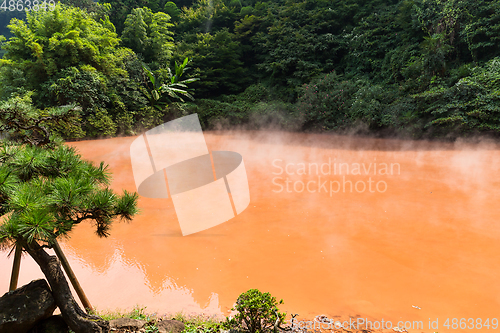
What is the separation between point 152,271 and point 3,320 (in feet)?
4.98

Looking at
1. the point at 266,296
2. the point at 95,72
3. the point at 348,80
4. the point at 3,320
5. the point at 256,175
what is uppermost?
the point at 95,72

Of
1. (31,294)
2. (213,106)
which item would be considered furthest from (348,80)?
(31,294)

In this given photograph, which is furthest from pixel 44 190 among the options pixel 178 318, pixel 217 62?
pixel 217 62

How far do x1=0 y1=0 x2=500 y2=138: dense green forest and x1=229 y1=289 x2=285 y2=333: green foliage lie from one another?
627cm

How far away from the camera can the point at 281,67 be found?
11664 mm

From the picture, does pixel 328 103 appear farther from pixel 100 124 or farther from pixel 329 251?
pixel 100 124

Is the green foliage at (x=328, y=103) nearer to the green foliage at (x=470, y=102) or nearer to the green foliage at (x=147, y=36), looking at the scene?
the green foliage at (x=470, y=102)

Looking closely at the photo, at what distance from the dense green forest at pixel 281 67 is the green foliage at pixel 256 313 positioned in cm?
627

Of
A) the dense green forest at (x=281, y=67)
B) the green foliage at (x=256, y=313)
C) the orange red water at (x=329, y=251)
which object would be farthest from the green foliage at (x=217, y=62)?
the green foliage at (x=256, y=313)

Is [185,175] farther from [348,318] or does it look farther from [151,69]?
[151,69]

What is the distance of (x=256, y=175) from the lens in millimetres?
6324

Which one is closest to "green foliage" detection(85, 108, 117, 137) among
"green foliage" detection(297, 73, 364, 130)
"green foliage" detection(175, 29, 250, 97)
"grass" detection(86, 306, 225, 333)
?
"green foliage" detection(175, 29, 250, 97)

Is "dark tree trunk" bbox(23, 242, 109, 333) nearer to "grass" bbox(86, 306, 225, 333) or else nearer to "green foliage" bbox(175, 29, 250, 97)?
"grass" bbox(86, 306, 225, 333)

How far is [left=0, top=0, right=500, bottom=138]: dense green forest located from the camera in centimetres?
816
